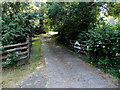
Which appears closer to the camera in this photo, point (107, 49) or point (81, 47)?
point (107, 49)

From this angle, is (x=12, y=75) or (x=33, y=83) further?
(x=12, y=75)

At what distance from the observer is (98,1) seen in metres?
7.25

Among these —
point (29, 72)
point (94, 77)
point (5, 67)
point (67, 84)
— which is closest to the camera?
point (67, 84)

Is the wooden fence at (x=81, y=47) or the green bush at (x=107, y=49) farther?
the wooden fence at (x=81, y=47)

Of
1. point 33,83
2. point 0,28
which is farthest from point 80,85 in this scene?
point 0,28

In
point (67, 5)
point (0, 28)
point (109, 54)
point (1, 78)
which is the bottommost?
point (1, 78)

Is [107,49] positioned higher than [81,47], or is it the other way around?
[107,49]

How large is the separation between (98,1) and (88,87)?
22.6 feet

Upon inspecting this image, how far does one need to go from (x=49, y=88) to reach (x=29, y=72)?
1.57 m

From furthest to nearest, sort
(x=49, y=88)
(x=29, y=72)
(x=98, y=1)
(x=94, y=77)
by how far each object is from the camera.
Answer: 1. (x=98, y=1)
2. (x=29, y=72)
3. (x=94, y=77)
4. (x=49, y=88)

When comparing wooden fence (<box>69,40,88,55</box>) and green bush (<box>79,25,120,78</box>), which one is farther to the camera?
wooden fence (<box>69,40,88,55</box>)

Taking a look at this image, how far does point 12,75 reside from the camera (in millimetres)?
3818

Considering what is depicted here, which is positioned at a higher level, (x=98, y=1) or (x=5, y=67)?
(x=98, y=1)

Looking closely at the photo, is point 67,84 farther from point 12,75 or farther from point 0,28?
point 0,28
